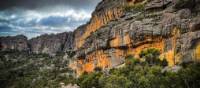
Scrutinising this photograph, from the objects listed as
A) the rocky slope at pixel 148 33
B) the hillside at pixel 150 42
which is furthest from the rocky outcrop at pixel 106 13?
the hillside at pixel 150 42

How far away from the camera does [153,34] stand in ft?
291

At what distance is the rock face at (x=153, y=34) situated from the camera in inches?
2975

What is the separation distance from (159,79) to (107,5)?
74688 mm

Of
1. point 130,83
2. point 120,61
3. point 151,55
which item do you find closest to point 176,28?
point 151,55

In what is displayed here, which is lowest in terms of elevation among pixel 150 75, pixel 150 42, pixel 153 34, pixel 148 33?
pixel 150 75

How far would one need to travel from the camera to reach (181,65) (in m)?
72.1

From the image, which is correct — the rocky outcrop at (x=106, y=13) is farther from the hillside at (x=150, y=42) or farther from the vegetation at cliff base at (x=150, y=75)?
the vegetation at cliff base at (x=150, y=75)

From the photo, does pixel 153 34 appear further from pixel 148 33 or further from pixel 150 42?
pixel 150 42

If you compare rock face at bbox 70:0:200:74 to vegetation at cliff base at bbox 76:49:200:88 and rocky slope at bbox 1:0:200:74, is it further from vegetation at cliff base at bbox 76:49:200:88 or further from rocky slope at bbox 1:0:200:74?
vegetation at cliff base at bbox 76:49:200:88

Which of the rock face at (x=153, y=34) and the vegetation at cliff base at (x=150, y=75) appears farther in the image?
the rock face at (x=153, y=34)

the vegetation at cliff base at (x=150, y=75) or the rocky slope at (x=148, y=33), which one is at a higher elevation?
the rocky slope at (x=148, y=33)

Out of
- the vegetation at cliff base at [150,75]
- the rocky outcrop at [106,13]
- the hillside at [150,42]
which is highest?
the rocky outcrop at [106,13]

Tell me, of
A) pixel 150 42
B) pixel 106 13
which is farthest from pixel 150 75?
pixel 106 13

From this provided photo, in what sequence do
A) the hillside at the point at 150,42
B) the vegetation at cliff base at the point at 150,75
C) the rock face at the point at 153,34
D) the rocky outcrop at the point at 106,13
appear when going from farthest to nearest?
the rocky outcrop at the point at 106,13
the rock face at the point at 153,34
the hillside at the point at 150,42
the vegetation at cliff base at the point at 150,75
